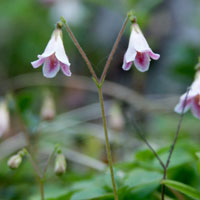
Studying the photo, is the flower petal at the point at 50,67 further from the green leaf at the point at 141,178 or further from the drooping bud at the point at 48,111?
the drooping bud at the point at 48,111

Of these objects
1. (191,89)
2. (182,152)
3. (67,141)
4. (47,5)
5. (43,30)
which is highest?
(47,5)

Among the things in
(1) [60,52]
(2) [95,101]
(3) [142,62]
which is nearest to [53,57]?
(1) [60,52]

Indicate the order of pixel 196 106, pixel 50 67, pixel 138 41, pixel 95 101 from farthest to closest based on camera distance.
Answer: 1. pixel 95 101
2. pixel 196 106
3. pixel 50 67
4. pixel 138 41

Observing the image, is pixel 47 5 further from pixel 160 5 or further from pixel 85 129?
pixel 85 129

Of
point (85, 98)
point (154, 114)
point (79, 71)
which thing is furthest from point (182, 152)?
point (79, 71)

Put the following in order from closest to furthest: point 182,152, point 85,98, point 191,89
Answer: point 191,89
point 182,152
point 85,98

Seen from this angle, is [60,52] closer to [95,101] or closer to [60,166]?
[60,166]
